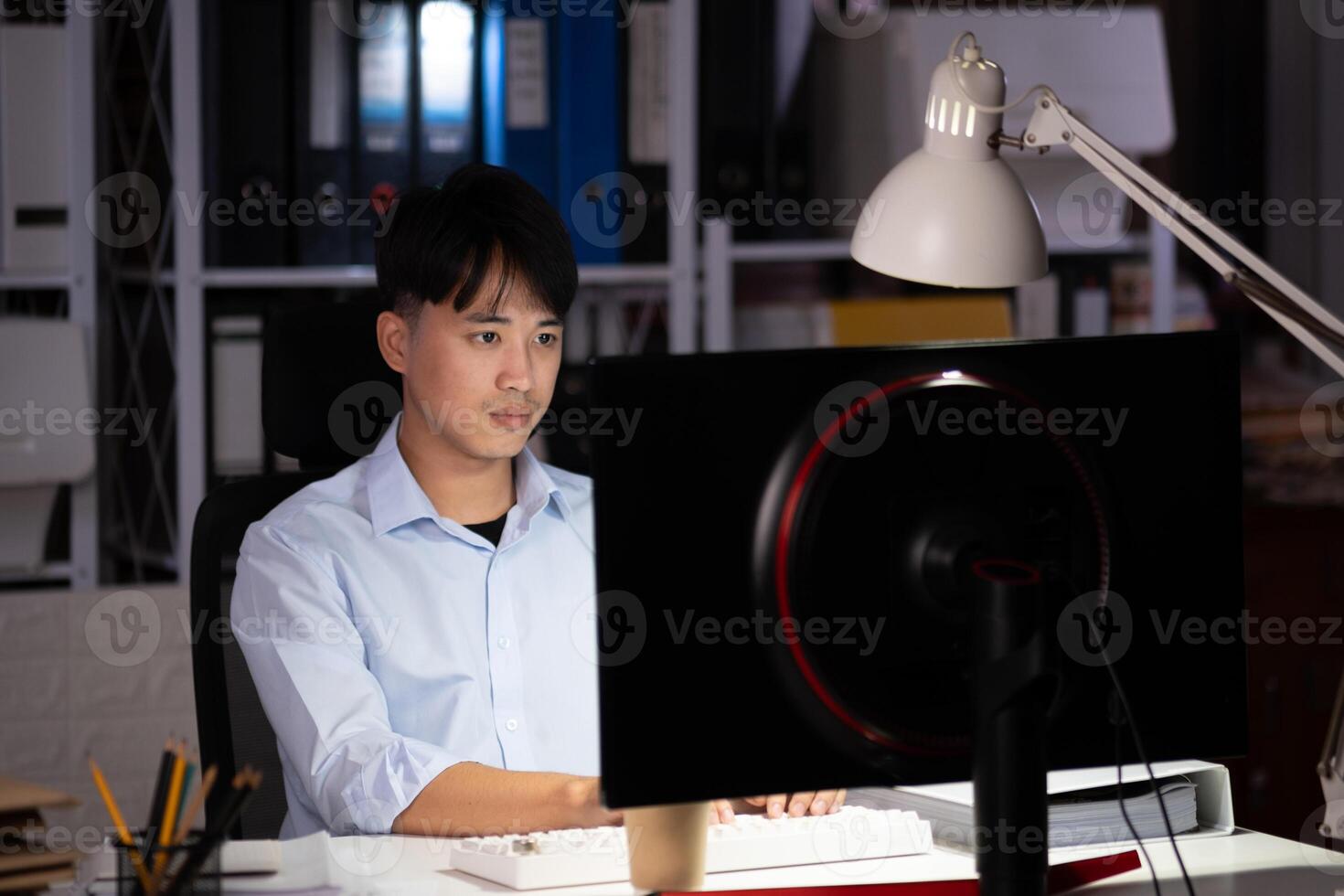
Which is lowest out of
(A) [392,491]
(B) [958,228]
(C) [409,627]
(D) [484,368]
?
(C) [409,627]

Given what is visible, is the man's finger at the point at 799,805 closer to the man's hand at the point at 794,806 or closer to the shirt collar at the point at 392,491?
the man's hand at the point at 794,806

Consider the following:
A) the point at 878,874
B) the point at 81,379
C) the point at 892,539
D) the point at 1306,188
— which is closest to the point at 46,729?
the point at 81,379

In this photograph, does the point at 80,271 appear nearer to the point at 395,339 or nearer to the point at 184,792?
the point at 395,339

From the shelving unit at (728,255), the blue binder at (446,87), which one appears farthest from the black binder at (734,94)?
the blue binder at (446,87)

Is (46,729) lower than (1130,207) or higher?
lower

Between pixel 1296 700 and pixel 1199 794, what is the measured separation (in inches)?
57.6

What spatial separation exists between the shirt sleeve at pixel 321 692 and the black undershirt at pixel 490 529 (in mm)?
168

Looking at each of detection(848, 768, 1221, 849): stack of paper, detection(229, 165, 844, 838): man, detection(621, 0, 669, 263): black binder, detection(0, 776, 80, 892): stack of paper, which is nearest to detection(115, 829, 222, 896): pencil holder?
detection(0, 776, 80, 892): stack of paper

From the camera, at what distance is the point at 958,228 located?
3.43ft

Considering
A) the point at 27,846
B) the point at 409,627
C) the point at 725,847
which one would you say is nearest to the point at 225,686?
the point at 409,627

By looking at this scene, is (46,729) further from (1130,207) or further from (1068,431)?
(1130,207)

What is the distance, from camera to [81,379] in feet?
6.77

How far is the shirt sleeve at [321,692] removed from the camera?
1202 millimetres

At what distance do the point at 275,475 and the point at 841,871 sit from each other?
74cm
